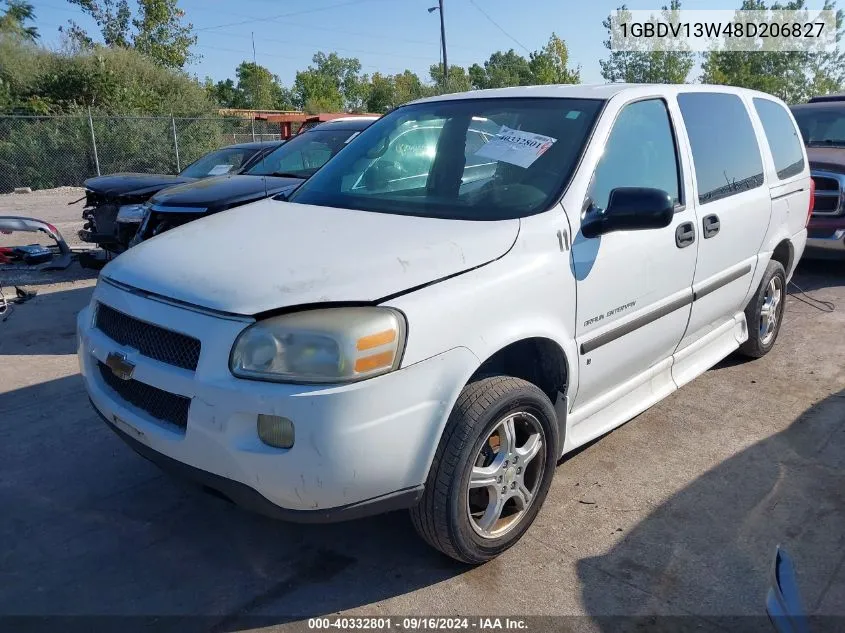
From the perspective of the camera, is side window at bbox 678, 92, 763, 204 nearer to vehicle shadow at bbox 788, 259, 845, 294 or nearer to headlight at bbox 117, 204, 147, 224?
vehicle shadow at bbox 788, 259, 845, 294

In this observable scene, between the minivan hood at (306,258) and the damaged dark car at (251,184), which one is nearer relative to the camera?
the minivan hood at (306,258)

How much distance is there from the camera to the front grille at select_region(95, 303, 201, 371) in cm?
245

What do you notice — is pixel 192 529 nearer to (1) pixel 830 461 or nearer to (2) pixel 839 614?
→ (2) pixel 839 614

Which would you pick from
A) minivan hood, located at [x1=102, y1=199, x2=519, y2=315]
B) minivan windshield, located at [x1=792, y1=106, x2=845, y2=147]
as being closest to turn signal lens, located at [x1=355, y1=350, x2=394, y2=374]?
minivan hood, located at [x1=102, y1=199, x2=519, y2=315]

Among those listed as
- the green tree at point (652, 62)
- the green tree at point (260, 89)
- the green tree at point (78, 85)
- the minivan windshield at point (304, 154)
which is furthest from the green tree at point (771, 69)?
the green tree at point (260, 89)

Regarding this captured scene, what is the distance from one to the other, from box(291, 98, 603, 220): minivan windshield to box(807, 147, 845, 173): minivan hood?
566 centimetres

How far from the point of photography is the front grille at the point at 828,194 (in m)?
7.59

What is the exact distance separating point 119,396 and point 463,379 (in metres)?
1.37

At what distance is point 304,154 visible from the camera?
762 cm

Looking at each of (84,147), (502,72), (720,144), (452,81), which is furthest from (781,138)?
(502,72)

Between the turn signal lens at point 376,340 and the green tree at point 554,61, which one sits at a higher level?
the green tree at point 554,61

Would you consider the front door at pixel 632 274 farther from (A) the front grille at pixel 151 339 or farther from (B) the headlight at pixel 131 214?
(B) the headlight at pixel 131 214

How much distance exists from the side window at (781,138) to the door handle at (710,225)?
1.22 metres

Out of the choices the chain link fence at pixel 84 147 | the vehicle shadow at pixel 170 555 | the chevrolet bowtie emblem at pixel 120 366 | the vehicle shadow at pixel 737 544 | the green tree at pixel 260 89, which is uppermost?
the green tree at pixel 260 89
